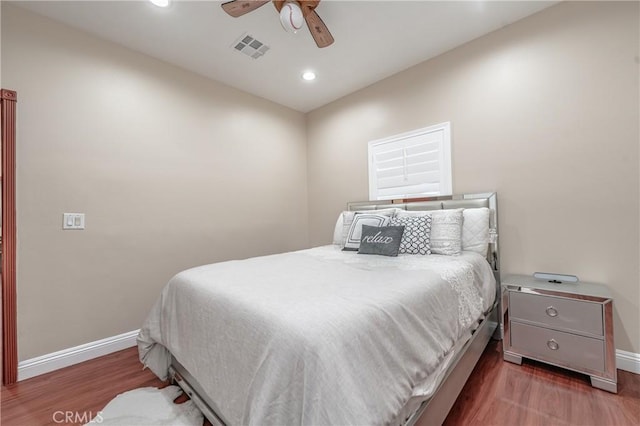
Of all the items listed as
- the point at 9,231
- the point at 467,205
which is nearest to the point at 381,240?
the point at 467,205

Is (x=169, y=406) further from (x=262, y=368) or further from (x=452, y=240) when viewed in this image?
(x=452, y=240)

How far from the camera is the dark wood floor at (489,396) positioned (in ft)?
4.64

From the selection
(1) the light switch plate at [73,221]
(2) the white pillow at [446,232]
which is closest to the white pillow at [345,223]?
(2) the white pillow at [446,232]

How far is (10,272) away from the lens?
1842 millimetres

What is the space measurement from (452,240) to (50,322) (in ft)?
10.6

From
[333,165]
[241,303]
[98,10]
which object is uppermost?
[98,10]

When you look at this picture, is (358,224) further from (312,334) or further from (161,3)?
(161,3)

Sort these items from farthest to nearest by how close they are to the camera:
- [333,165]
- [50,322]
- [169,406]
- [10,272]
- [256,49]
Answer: [333,165] → [256,49] → [50,322] → [10,272] → [169,406]

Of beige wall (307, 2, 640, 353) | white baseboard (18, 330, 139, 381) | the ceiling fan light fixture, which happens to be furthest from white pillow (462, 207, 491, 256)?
white baseboard (18, 330, 139, 381)

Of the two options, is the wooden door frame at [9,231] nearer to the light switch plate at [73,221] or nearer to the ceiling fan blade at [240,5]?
the light switch plate at [73,221]

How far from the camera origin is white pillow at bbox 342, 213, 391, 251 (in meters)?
2.46

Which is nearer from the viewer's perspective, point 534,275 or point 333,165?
point 534,275

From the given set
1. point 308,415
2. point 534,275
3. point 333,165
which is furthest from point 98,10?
point 534,275

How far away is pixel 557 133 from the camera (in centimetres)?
207
